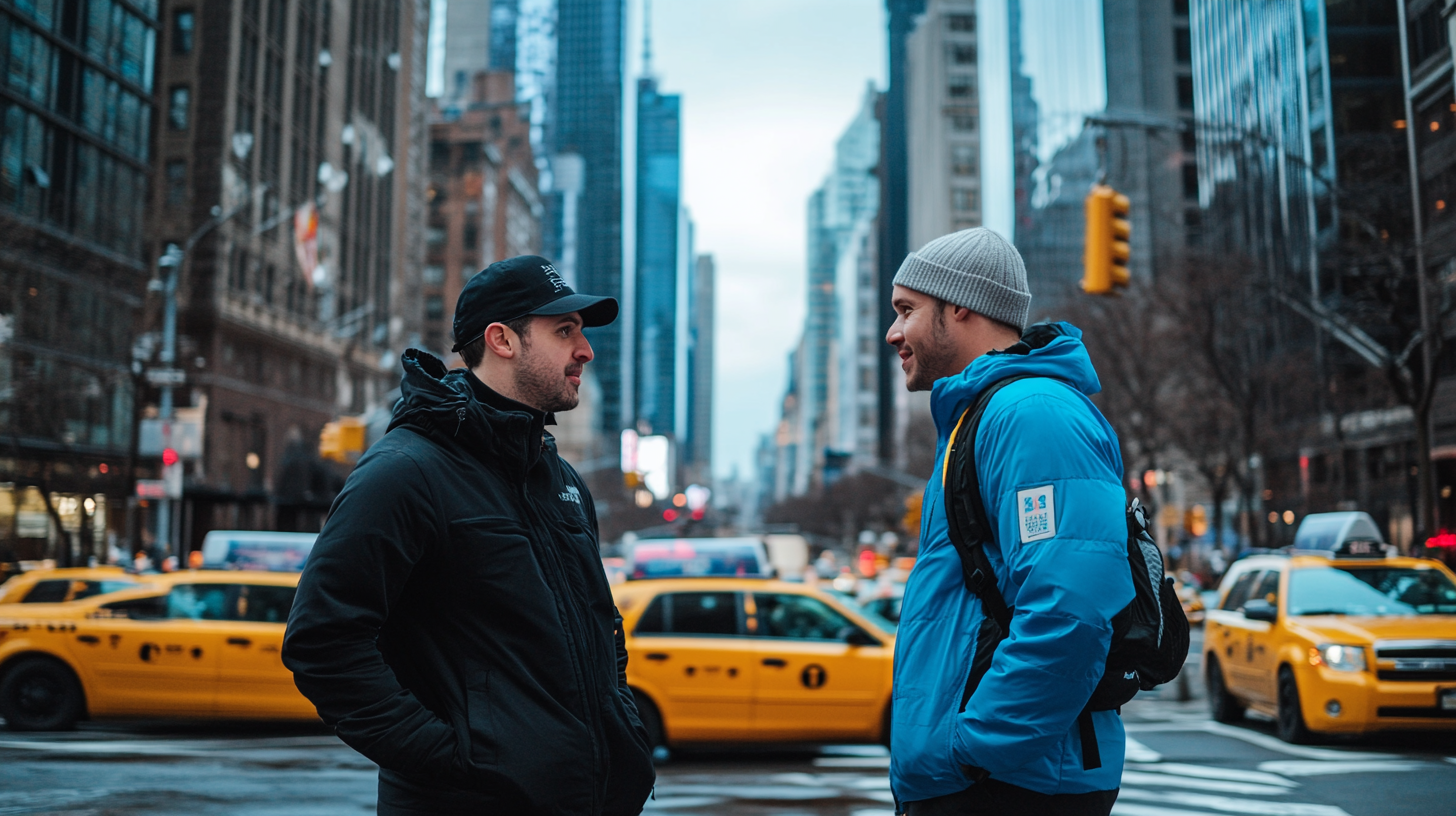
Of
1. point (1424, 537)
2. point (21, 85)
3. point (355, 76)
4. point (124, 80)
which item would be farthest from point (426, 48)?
point (1424, 537)

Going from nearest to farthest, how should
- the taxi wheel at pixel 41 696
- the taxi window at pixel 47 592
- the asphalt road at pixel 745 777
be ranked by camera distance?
the asphalt road at pixel 745 777 < the taxi wheel at pixel 41 696 < the taxi window at pixel 47 592

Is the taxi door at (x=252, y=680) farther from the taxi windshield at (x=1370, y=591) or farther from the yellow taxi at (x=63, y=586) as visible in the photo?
the taxi windshield at (x=1370, y=591)

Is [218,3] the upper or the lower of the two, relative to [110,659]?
upper

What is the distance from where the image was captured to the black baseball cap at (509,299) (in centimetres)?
319

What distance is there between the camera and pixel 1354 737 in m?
11.7

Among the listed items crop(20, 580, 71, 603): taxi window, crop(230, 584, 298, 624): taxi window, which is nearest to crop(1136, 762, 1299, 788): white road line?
crop(230, 584, 298, 624): taxi window

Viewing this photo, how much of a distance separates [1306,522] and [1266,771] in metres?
8.81

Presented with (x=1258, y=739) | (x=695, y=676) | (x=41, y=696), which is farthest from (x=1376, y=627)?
(x=41, y=696)

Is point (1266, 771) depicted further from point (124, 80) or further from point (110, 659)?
point (124, 80)

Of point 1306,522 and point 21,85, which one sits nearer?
point 1306,522

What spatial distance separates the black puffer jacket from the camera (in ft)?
8.67

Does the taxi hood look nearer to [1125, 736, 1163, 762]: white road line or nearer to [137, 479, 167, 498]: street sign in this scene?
[1125, 736, 1163, 762]: white road line

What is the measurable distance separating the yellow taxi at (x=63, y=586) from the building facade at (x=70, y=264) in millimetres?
13026

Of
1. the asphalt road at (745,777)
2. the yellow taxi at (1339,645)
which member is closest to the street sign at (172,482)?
the asphalt road at (745,777)
